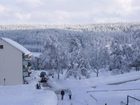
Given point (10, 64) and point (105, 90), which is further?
point (10, 64)

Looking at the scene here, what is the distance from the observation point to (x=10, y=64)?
63312 mm

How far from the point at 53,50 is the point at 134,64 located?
57.7 feet

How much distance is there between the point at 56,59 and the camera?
299 ft

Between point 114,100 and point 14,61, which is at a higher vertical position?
point 14,61

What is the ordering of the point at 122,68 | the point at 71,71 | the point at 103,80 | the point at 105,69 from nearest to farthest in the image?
the point at 103,80 → the point at 71,71 → the point at 122,68 → the point at 105,69

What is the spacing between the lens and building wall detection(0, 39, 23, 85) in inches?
2451

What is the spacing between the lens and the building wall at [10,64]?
62250 mm

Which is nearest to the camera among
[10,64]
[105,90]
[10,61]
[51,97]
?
[51,97]

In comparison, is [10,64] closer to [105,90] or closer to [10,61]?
[10,61]

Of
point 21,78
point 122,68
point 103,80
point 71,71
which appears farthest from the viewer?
point 122,68

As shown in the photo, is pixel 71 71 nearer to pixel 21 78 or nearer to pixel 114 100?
pixel 21 78

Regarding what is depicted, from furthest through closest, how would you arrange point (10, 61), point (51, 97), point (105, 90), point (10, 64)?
point (10, 61) < point (10, 64) < point (105, 90) < point (51, 97)

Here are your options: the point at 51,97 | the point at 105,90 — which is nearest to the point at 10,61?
the point at 105,90

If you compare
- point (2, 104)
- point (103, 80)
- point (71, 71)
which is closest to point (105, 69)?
point (71, 71)
